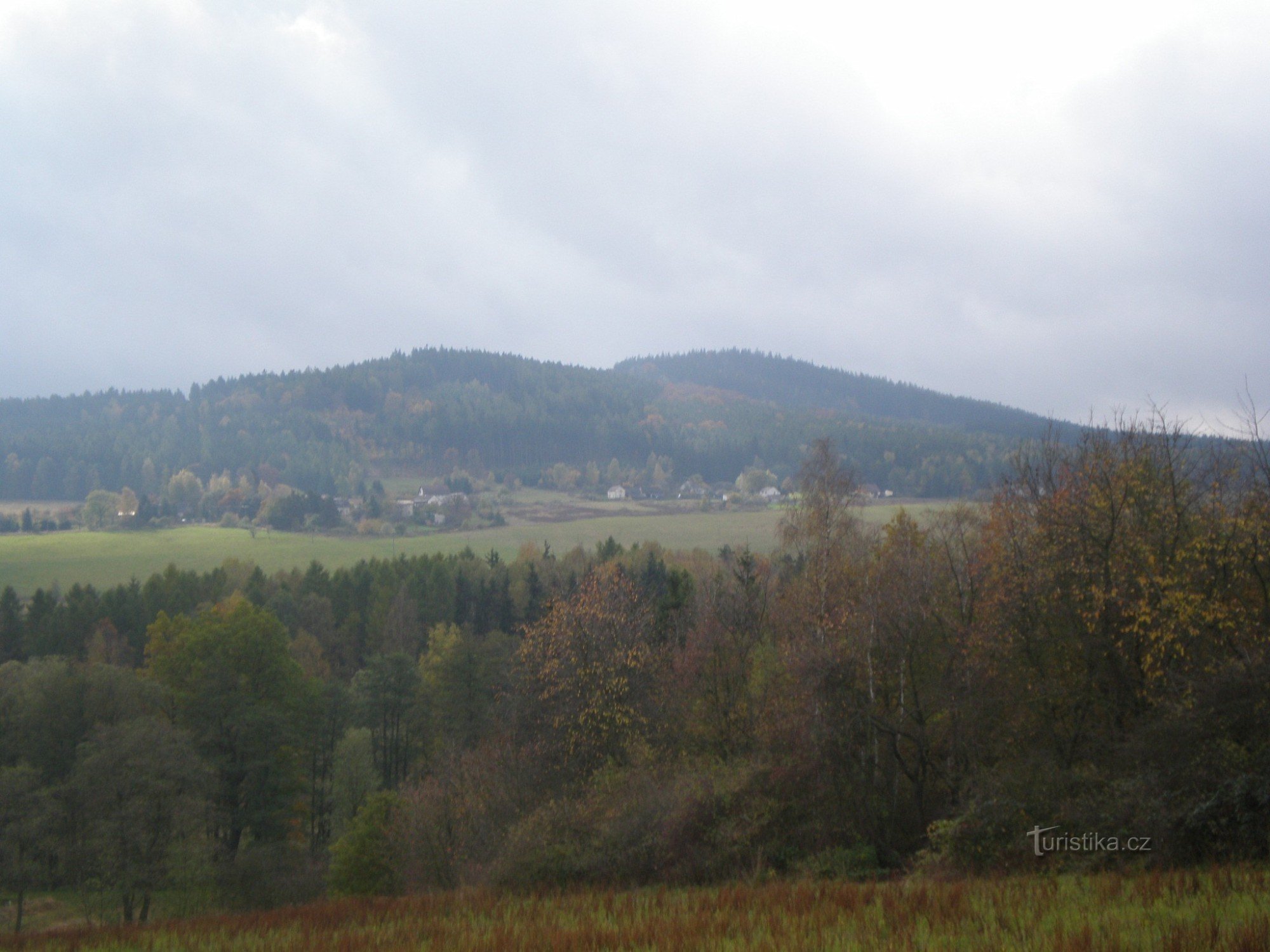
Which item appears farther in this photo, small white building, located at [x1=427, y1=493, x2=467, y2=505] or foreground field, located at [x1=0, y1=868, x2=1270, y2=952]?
small white building, located at [x1=427, y1=493, x2=467, y2=505]

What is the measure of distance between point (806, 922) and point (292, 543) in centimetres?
11305

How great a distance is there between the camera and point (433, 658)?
57000 millimetres

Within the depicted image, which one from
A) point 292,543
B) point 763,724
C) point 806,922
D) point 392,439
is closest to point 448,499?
point 292,543

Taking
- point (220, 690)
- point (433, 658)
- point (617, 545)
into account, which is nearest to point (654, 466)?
point (617, 545)

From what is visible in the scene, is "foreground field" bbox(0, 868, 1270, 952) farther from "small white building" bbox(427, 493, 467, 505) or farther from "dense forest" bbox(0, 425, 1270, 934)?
"small white building" bbox(427, 493, 467, 505)

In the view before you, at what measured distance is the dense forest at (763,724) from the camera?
14.7m

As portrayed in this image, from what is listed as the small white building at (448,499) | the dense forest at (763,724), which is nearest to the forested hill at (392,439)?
the small white building at (448,499)

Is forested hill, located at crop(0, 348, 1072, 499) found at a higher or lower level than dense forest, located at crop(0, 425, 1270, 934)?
higher

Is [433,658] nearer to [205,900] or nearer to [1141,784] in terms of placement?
[205,900]

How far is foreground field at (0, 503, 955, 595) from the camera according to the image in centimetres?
8862

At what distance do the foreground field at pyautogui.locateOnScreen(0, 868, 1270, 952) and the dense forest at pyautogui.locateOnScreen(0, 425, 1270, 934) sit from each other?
10.1ft

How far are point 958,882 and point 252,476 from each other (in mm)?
166027

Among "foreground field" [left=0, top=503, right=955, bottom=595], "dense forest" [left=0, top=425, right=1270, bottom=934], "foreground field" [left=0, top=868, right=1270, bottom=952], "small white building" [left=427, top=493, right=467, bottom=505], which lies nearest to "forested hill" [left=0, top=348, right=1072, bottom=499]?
"small white building" [left=427, top=493, right=467, bottom=505]

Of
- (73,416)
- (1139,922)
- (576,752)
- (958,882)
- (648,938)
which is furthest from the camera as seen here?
(73,416)
